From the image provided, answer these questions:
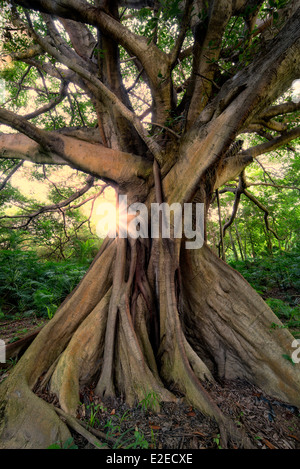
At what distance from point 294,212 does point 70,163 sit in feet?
27.1

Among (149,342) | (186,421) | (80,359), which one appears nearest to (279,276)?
(149,342)

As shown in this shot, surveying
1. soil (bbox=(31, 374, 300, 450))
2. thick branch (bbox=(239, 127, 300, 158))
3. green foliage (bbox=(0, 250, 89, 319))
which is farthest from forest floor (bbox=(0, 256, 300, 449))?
thick branch (bbox=(239, 127, 300, 158))

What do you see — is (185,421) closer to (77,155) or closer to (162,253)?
(162,253)

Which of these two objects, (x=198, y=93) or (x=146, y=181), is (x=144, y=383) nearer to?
(x=146, y=181)

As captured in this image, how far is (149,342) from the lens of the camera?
2.56 m

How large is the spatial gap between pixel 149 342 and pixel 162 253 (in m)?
1.01

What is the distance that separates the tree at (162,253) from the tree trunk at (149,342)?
0.01m

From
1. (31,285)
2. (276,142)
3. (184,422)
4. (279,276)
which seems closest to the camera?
(184,422)

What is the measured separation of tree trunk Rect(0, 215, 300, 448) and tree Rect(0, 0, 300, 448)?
0.01 m

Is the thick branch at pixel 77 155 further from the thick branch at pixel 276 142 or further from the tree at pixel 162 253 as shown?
the thick branch at pixel 276 142

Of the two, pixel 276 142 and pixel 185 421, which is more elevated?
pixel 276 142

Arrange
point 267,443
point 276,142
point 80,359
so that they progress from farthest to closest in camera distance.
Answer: point 276,142, point 80,359, point 267,443

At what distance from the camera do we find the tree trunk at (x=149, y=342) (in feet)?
6.25
